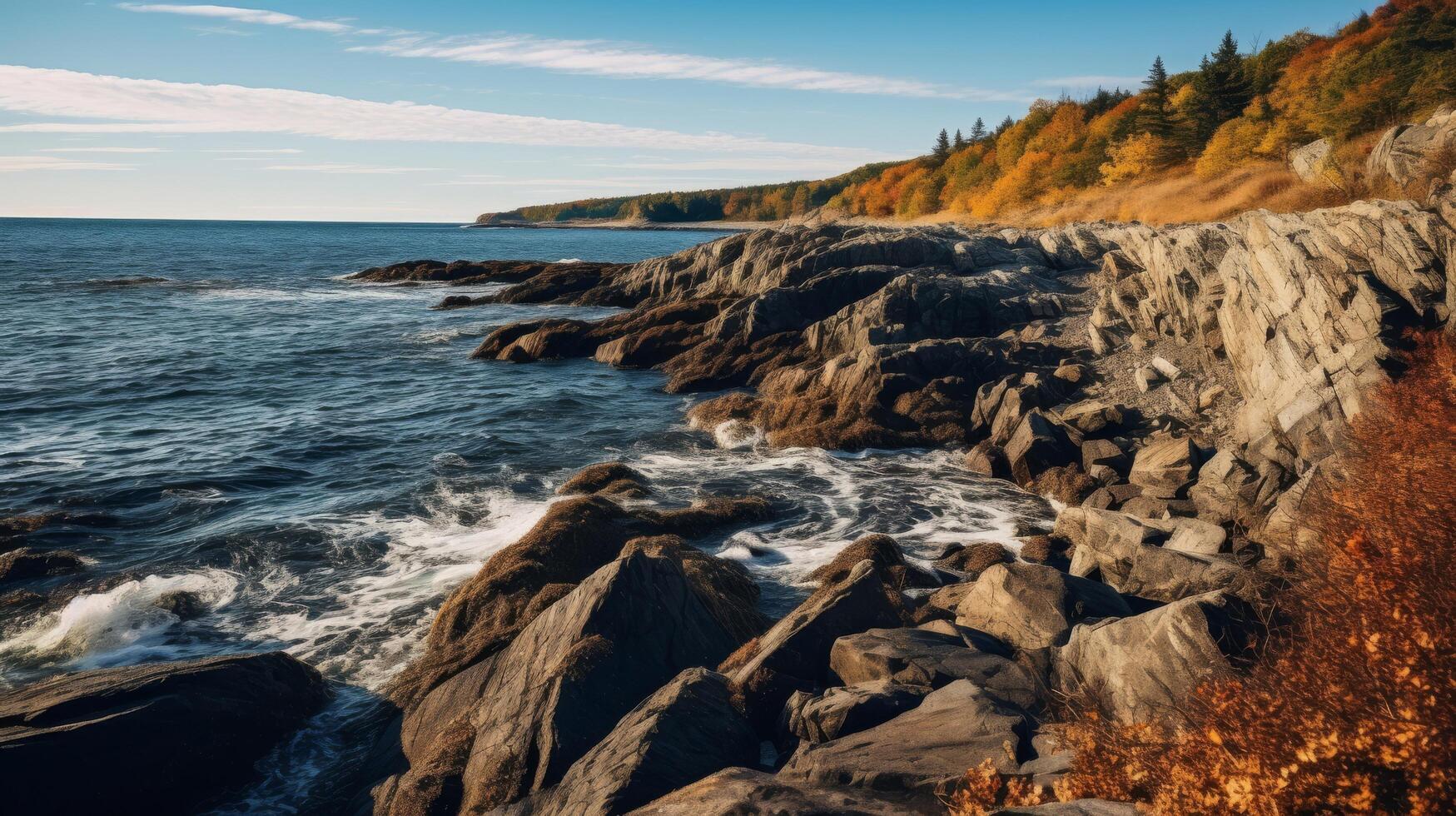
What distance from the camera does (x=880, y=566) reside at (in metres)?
16.5

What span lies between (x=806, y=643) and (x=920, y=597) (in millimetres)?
5000

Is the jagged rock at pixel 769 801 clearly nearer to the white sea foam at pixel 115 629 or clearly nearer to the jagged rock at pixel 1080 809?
the jagged rock at pixel 1080 809

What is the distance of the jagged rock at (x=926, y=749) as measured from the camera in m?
7.89

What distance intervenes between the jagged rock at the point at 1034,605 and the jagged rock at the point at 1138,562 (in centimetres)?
137

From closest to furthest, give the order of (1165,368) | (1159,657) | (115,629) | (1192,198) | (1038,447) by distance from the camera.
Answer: (1159,657)
(115,629)
(1038,447)
(1165,368)
(1192,198)

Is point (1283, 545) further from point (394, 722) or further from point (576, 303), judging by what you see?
point (576, 303)

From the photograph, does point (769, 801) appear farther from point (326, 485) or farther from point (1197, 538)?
point (326, 485)

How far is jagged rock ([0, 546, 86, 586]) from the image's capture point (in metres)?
17.5

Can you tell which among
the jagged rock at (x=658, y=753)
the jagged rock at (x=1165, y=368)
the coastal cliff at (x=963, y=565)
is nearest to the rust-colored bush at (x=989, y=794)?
the coastal cliff at (x=963, y=565)

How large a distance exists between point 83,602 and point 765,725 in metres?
15.5

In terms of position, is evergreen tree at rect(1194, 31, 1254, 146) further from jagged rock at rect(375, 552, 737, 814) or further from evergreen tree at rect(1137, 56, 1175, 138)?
jagged rock at rect(375, 552, 737, 814)

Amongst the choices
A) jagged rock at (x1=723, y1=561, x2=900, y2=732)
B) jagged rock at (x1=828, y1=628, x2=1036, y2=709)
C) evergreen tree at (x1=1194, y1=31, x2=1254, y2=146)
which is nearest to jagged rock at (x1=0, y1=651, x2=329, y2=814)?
jagged rock at (x1=723, y1=561, x2=900, y2=732)

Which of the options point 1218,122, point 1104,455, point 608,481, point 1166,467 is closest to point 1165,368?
point 1104,455

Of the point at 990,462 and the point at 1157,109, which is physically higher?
the point at 1157,109
